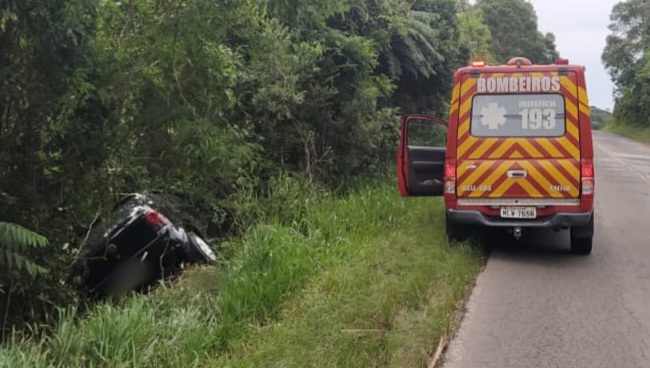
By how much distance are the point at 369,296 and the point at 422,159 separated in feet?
12.5

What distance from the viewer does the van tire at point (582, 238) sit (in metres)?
8.76

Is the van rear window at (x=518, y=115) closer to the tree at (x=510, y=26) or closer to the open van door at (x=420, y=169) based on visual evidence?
the open van door at (x=420, y=169)

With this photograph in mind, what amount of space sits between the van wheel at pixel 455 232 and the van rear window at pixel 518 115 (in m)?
1.12

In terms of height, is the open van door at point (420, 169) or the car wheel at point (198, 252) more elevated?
the open van door at point (420, 169)

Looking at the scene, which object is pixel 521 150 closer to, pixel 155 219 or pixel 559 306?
pixel 559 306

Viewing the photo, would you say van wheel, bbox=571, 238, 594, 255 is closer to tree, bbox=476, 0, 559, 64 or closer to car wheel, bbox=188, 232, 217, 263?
car wheel, bbox=188, 232, 217, 263

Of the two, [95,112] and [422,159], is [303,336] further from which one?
[422,159]

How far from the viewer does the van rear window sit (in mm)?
8648

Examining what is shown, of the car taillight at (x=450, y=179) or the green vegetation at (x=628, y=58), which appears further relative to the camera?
the green vegetation at (x=628, y=58)

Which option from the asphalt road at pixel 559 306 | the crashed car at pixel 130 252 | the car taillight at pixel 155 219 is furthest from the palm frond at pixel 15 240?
the asphalt road at pixel 559 306

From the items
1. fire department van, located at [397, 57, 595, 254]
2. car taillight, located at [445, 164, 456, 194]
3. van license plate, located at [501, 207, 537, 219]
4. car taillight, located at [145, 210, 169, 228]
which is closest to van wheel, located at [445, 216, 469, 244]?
fire department van, located at [397, 57, 595, 254]

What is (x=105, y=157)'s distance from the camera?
22.3ft

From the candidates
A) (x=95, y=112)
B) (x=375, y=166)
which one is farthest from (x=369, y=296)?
(x=375, y=166)

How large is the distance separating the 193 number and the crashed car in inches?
162
